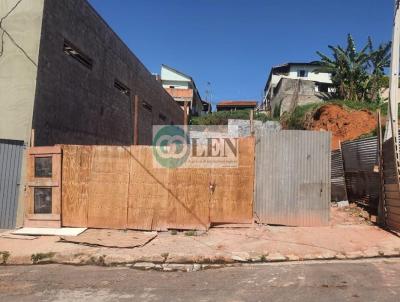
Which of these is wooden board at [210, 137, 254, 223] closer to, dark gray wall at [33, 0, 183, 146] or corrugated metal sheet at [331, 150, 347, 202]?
corrugated metal sheet at [331, 150, 347, 202]

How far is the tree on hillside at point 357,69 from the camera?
Result: 110 feet

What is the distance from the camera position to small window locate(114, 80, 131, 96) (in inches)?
619

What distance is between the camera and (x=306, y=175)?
10.3 meters

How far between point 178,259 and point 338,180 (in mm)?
6704

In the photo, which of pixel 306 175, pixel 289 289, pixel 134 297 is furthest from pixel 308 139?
pixel 134 297

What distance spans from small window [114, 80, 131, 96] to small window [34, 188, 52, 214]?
6240 mm

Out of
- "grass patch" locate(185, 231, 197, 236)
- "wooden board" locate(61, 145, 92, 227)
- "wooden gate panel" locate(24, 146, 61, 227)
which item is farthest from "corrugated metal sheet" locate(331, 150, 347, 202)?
"wooden gate panel" locate(24, 146, 61, 227)

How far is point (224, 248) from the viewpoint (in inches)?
336

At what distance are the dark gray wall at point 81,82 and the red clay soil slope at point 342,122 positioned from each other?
49.4 feet

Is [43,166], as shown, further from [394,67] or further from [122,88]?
[394,67]

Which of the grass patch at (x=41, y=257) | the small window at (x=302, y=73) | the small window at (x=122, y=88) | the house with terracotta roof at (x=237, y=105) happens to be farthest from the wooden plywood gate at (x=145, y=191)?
the house with terracotta roof at (x=237, y=105)

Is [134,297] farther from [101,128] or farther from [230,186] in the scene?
[101,128]

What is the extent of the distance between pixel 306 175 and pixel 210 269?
13.4 ft

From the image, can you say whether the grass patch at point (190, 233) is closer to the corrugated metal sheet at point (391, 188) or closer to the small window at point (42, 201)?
the small window at point (42, 201)
